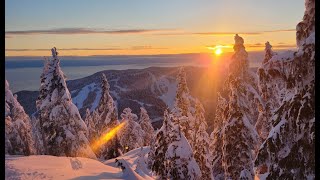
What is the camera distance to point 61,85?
33312mm

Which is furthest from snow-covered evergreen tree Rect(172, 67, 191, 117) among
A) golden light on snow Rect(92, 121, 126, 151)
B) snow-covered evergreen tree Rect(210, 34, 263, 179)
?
golden light on snow Rect(92, 121, 126, 151)

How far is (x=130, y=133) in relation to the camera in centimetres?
6669

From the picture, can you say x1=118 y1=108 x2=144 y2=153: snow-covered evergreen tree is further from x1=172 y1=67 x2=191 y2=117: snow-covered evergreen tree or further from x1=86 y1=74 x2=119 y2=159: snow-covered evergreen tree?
x1=172 y1=67 x2=191 y2=117: snow-covered evergreen tree

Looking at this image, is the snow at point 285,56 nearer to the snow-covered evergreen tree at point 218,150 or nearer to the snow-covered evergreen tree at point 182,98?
the snow-covered evergreen tree at point 218,150

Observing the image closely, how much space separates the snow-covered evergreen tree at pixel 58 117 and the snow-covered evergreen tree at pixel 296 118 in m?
23.7

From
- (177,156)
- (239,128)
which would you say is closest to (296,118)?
(177,156)

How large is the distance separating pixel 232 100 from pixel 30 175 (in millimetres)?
14472

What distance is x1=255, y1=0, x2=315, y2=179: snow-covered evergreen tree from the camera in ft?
37.0

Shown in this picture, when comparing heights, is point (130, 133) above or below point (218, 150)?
below

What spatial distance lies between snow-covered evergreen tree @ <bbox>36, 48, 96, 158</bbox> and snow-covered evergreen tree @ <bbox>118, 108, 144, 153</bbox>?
26.3 metres

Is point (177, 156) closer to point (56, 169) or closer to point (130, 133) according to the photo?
point (56, 169)

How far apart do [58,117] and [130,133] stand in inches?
1321

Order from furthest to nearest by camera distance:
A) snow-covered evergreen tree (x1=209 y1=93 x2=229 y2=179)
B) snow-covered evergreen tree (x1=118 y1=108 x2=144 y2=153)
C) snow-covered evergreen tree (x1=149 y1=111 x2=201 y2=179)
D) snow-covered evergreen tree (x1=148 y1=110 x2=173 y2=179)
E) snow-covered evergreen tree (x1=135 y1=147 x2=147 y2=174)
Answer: snow-covered evergreen tree (x1=118 y1=108 x2=144 y2=153)
snow-covered evergreen tree (x1=209 y1=93 x2=229 y2=179)
snow-covered evergreen tree (x1=135 y1=147 x2=147 y2=174)
snow-covered evergreen tree (x1=148 y1=110 x2=173 y2=179)
snow-covered evergreen tree (x1=149 y1=111 x2=201 y2=179)
